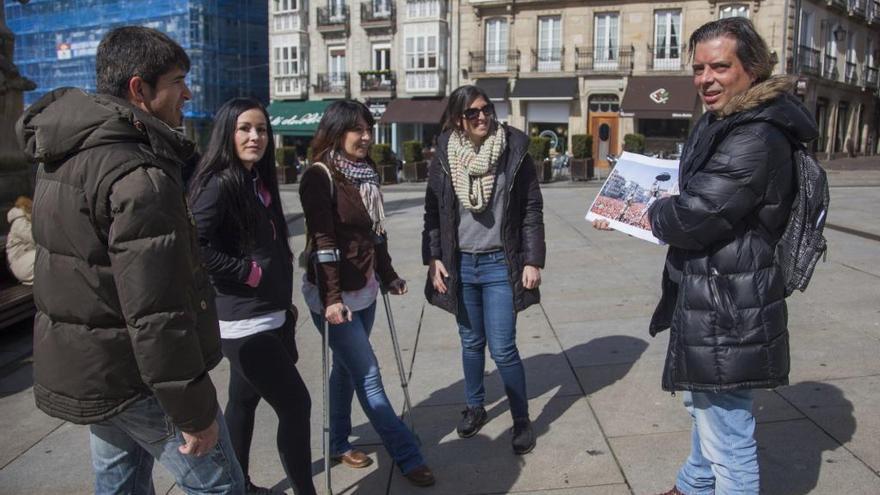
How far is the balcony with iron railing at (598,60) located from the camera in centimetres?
2970

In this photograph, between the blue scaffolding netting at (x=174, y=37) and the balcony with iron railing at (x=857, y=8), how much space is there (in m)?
29.7

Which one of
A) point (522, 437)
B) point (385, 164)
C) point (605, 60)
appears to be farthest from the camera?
→ point (605, 60)

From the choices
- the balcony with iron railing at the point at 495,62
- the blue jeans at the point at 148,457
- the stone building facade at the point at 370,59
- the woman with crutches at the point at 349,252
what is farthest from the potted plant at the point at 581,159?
the blue jeans at the point at 148,457

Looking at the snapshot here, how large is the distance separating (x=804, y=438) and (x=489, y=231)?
1842mm

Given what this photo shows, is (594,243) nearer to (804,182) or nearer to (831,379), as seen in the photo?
(831,379)

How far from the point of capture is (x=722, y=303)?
2.43 m

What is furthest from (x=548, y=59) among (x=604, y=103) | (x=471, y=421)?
(x=471, y=421)

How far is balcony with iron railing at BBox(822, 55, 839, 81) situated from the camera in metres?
Result: 32.2

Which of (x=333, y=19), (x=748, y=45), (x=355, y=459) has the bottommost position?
(x=355, y=459)

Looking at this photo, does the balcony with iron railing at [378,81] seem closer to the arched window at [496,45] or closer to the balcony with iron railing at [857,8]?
the arched window at [496,45]

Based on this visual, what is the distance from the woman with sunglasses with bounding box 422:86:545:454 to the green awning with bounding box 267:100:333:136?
104 feet

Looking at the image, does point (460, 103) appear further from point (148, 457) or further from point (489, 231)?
point (148, 457)

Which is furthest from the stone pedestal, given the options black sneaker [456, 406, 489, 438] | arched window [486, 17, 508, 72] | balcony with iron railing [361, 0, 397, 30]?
balcony with iron railing [361, 0, 397, 30]

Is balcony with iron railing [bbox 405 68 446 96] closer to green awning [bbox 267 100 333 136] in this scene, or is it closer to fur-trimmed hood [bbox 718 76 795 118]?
green awning [bbox 267 100 333 136]
